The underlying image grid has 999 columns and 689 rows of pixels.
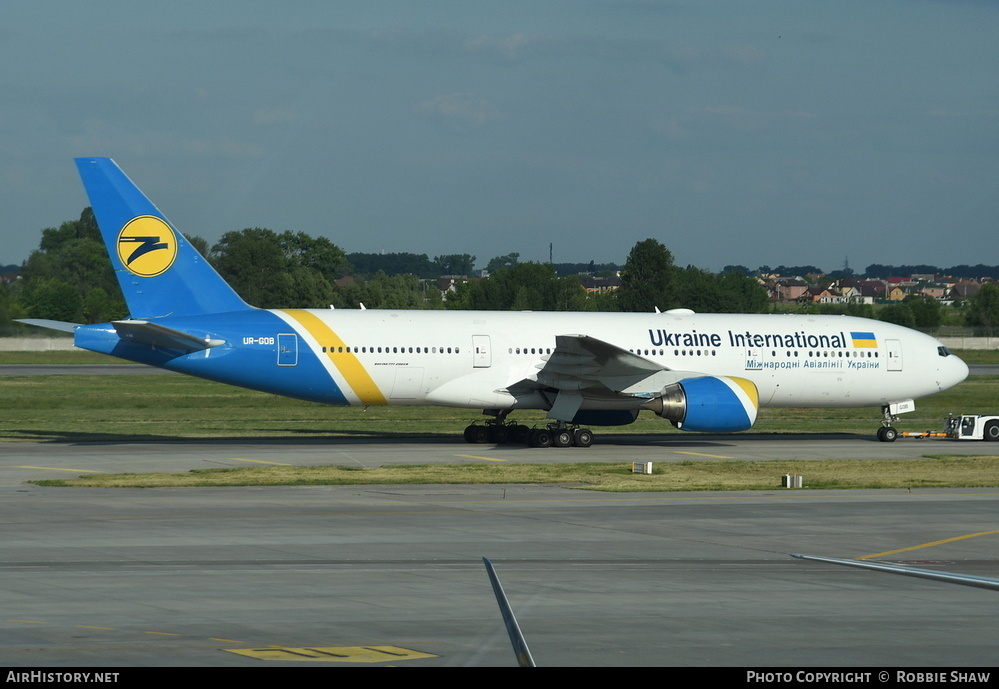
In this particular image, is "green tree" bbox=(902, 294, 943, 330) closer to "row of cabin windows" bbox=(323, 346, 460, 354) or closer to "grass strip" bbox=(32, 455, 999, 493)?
"row of cabin windows" bbox=(323, 346, 460, 354)

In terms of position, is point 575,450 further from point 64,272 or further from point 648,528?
point 64,272

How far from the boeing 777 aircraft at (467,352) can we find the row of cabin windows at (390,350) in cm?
3

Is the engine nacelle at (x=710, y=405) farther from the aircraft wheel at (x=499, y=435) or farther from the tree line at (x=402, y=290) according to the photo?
the tree line at (x=402, y=290)

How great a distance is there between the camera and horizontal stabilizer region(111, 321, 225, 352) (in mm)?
29984

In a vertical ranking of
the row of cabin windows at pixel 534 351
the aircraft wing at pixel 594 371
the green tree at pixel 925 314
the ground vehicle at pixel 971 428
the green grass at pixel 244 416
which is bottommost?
the green grass at pixel 244 416

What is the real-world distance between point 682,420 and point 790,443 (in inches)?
189

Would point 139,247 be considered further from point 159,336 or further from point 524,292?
point 524,292

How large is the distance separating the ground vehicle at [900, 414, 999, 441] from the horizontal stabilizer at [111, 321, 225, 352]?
20.1 metres

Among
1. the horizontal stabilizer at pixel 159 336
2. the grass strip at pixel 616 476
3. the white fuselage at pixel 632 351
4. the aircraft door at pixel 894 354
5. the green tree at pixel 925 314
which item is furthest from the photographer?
the green tree at pixel 925 314

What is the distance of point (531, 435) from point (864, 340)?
10473 mm

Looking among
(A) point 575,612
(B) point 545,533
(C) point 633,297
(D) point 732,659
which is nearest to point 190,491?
(B) point 545,533

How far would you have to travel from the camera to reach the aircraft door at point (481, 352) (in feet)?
107

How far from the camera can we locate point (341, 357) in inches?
1251

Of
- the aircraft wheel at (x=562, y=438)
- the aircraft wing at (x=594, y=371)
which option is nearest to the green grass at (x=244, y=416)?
the aircraft wheel at (x=562, y=438)
